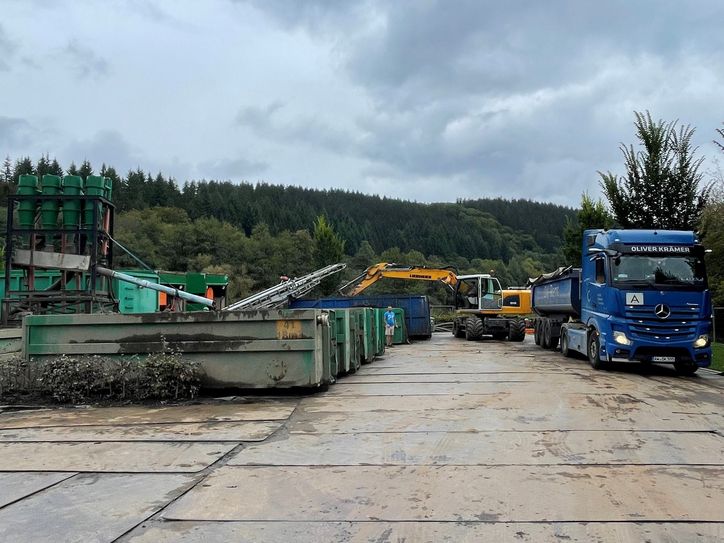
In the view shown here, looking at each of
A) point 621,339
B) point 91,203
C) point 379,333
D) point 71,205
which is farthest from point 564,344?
point 71,205

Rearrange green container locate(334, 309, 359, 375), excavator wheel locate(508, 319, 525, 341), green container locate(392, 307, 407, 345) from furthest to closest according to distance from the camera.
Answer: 1. excavator wheel locate(508, 319, 525, 341)
2. green container locate(392, 307, 407, 345)
3. green container locate(334, 309, 359, 375)

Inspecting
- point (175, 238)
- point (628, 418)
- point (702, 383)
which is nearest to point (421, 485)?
point (628, 418)

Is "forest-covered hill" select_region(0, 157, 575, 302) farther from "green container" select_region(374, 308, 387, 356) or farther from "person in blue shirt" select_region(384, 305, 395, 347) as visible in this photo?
"green container" select_region(374, 308, 387, 356)

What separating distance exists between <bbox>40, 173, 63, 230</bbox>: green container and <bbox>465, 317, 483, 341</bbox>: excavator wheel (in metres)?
20.1

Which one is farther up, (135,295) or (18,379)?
(135,295)

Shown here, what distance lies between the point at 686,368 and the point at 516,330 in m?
14.7

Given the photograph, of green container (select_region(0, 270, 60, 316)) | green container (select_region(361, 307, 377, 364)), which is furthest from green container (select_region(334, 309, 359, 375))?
green container (select_region(0, 270, 60, 316))

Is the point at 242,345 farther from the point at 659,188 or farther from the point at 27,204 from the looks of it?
the point at 659,188

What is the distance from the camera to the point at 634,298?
13.8m

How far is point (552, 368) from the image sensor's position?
51.2 feet

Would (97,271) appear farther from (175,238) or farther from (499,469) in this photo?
(175,238)

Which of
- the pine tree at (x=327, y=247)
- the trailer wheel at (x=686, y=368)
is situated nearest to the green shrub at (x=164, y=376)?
the trailer wheel at (x=686, y=368)

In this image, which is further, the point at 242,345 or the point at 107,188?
the point at 107,188

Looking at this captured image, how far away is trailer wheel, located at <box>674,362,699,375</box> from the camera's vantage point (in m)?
14.1
